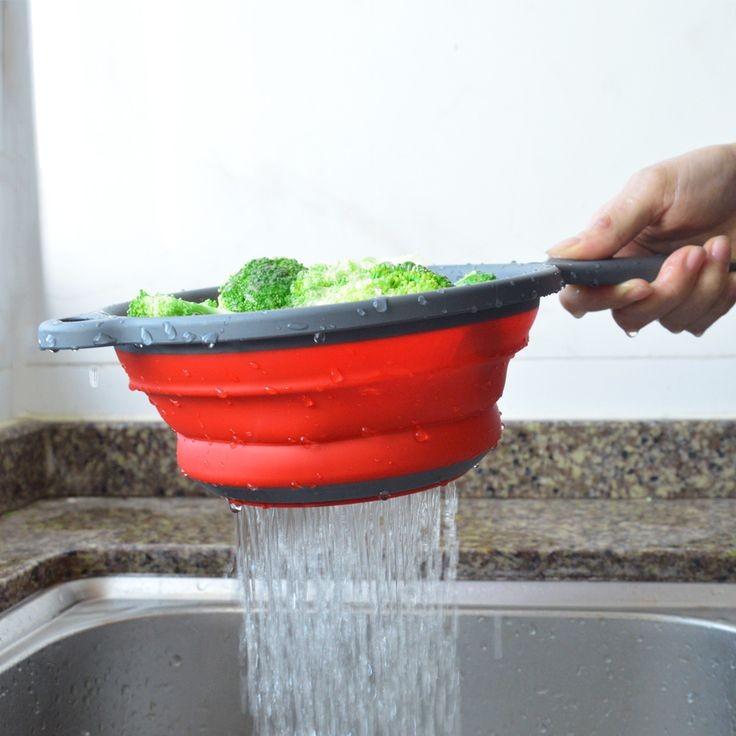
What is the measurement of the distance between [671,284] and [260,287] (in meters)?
0.46

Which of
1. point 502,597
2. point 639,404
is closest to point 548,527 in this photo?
point 502,597

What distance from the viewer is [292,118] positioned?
1.28 metres

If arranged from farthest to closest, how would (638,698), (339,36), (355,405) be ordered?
(339,36) < (638,698) < (355,405)

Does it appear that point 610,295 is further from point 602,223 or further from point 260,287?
point 260,287

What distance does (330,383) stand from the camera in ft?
1.94

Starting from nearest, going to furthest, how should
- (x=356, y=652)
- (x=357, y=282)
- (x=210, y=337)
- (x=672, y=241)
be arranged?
(x=210, y=337) → (x=357, y=282) → (x=356, y=652) → (x=672, y=241)

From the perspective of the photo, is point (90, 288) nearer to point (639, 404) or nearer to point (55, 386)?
point (55, 386)

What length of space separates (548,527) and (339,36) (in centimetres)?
65

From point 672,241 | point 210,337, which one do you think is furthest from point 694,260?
point 210,337

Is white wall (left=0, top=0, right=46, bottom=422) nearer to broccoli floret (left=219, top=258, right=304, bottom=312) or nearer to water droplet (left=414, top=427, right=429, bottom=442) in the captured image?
broccoli floret (left=219, top=258, right=304, bottom=312)

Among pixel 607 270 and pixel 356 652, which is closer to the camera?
pixel 607 270

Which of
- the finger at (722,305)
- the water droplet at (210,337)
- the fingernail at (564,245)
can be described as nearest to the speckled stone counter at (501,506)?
the finger at (722,305)

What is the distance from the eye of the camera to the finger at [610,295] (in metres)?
0.96

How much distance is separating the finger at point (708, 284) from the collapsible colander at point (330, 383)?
1.25 ft
